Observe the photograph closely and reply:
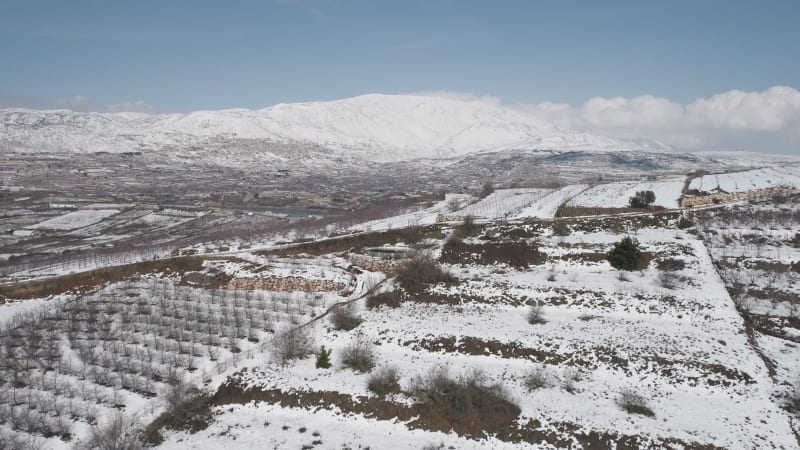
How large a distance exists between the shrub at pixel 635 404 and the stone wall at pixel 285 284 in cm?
2702

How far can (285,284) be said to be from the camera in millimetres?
44781

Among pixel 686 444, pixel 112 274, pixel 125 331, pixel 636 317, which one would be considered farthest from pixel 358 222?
pixel 686 444

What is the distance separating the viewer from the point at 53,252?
262 ft

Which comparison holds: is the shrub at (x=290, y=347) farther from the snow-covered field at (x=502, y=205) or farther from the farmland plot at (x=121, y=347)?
the snow-covered field at (x=502, y=205)

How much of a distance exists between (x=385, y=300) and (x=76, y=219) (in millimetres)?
107529

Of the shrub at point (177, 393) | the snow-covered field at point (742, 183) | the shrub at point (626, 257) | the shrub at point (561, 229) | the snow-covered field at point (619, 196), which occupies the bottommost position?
the shrub at point (177, 393)

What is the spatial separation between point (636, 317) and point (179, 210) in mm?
124069

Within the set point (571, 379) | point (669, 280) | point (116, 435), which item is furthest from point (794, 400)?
point (116, 435)

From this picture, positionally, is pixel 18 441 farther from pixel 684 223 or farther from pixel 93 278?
pixel 684 223

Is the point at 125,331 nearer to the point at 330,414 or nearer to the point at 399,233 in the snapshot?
the point at 330,414

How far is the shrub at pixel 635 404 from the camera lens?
22906mm

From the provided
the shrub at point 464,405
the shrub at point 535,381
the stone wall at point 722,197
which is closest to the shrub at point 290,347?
the shrub at point 464,405

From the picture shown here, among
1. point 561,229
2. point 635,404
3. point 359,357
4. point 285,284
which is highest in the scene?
point 561,229

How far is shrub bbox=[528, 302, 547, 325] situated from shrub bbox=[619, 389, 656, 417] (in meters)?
9.61
